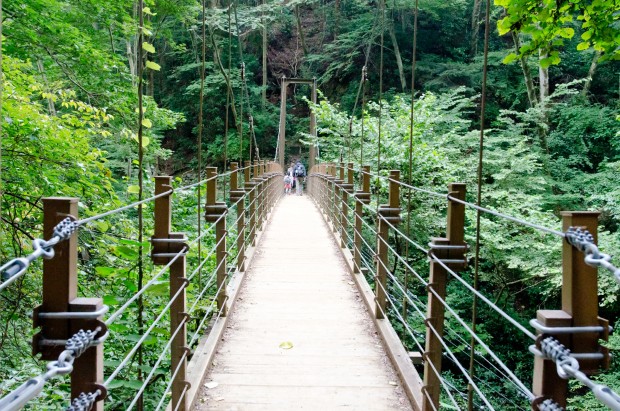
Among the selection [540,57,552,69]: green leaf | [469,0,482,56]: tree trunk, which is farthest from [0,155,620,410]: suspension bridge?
[469,0,482,56]: tree trunk

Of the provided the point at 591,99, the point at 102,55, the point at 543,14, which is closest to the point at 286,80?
the point at 591,99

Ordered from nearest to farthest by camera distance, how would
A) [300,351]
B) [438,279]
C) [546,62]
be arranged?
[438,279], [300,351], [546,62]

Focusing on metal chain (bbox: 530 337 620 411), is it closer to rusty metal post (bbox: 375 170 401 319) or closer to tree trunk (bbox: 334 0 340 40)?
rusty metal post (bbox: 375 170 401 319)

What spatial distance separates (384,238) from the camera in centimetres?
304

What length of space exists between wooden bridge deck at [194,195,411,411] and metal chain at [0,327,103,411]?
122cm

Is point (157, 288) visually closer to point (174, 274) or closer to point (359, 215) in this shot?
point (174, 274)

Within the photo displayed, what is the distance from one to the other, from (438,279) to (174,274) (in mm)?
986

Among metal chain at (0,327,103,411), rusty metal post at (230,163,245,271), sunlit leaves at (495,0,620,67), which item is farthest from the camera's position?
rusty metal post at (230,163,245,271)

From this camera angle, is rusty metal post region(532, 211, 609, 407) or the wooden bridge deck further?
the wooden bridge deck

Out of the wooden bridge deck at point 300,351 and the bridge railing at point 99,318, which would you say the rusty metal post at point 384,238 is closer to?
the wooden bridge deck at point 300,351

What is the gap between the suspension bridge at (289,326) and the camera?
1009 millimetres

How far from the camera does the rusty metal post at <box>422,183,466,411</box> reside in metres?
1.85

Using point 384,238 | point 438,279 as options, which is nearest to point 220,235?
point 384,238

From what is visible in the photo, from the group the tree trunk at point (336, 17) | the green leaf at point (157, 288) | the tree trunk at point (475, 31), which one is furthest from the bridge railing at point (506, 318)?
the tree trunk at point (336, 17)
